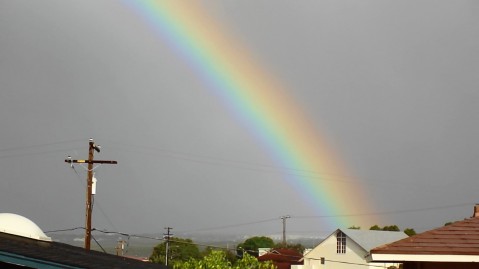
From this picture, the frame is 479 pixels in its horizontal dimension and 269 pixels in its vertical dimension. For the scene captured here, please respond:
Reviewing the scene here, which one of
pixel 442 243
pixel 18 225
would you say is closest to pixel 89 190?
pixel 18 225

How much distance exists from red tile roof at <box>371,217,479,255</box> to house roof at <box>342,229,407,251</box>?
185 ft

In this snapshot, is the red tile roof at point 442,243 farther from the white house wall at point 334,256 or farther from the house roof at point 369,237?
the house roof at point 369,237

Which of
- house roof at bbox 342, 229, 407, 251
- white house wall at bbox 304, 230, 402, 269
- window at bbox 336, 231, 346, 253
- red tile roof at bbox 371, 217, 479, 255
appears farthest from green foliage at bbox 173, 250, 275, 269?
window at bbox 336, 231, 346, 253

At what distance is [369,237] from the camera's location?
74062 mm

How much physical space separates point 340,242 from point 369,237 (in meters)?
3.10

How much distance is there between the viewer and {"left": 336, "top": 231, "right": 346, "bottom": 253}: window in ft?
242

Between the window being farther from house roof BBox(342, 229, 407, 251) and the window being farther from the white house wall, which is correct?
house roof BBox(342, 229, 407, 251)

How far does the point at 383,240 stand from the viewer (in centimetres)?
7494

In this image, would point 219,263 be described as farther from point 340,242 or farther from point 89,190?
point 340,242

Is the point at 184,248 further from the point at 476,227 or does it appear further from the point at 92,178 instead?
the point at 476,227

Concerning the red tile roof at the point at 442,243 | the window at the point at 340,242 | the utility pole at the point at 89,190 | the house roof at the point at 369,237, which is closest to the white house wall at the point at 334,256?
the window at the point at 340,242

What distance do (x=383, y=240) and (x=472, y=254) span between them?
62.6 metres

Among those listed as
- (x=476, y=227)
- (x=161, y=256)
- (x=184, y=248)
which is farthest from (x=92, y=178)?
(x=184, y=248)

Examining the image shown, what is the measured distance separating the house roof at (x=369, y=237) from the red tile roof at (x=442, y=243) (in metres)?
56.4
